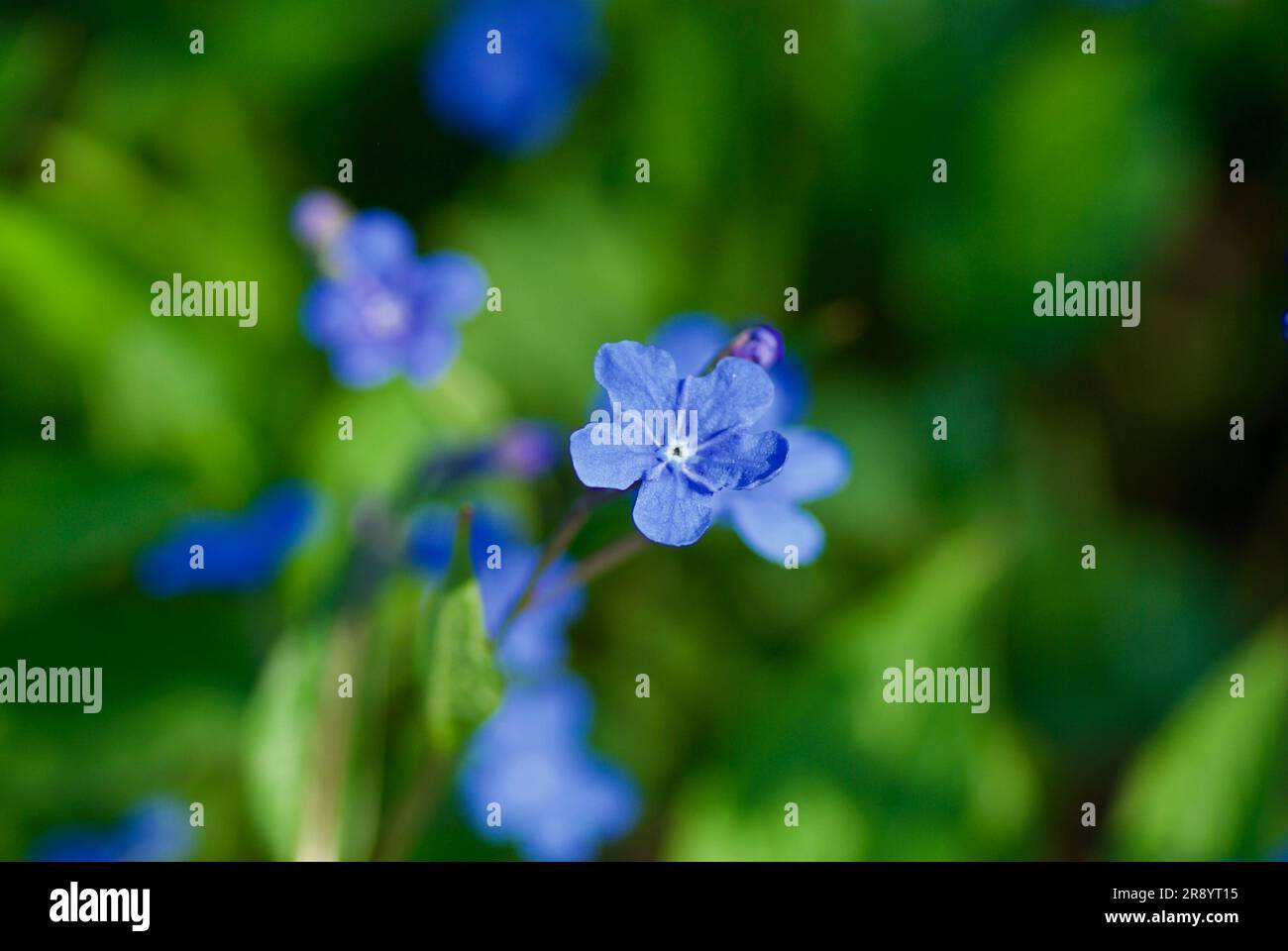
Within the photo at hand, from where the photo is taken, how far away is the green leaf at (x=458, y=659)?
2.17 meters

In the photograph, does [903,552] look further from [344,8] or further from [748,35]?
[344,8]

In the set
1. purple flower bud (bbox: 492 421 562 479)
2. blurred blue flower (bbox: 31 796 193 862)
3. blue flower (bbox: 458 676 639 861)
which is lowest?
blurred blue flower (bbox: 31 796 193 862)

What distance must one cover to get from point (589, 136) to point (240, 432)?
1.61 m

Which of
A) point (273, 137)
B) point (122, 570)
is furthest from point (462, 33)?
point (122, 570)

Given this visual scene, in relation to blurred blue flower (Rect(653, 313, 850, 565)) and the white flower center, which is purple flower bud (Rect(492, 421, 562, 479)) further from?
blurred blue flower (Rect(653, 313, 850, 565))

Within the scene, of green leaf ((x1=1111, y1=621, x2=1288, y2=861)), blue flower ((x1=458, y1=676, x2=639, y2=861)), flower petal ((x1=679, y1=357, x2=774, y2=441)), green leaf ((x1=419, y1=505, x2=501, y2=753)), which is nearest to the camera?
flower petal ((x1=679, y1=357, x2=774, y2=441))

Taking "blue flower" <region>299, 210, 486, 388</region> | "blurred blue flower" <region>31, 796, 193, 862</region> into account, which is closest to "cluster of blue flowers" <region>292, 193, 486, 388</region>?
"blue flower" <region>299, 210, 486, 388</region>

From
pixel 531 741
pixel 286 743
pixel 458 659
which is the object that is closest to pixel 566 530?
pixel 458 659

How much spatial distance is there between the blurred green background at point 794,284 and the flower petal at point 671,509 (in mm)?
1990

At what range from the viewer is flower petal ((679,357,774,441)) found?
74.4 inches

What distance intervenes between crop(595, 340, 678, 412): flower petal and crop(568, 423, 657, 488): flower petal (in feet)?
0.20

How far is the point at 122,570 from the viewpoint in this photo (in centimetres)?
387

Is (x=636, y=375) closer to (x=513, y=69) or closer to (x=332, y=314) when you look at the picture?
(x=332, y=314)

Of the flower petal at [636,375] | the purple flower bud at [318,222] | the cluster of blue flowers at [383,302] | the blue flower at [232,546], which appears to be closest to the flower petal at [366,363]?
the cluster of blue flowers at [383,302]
